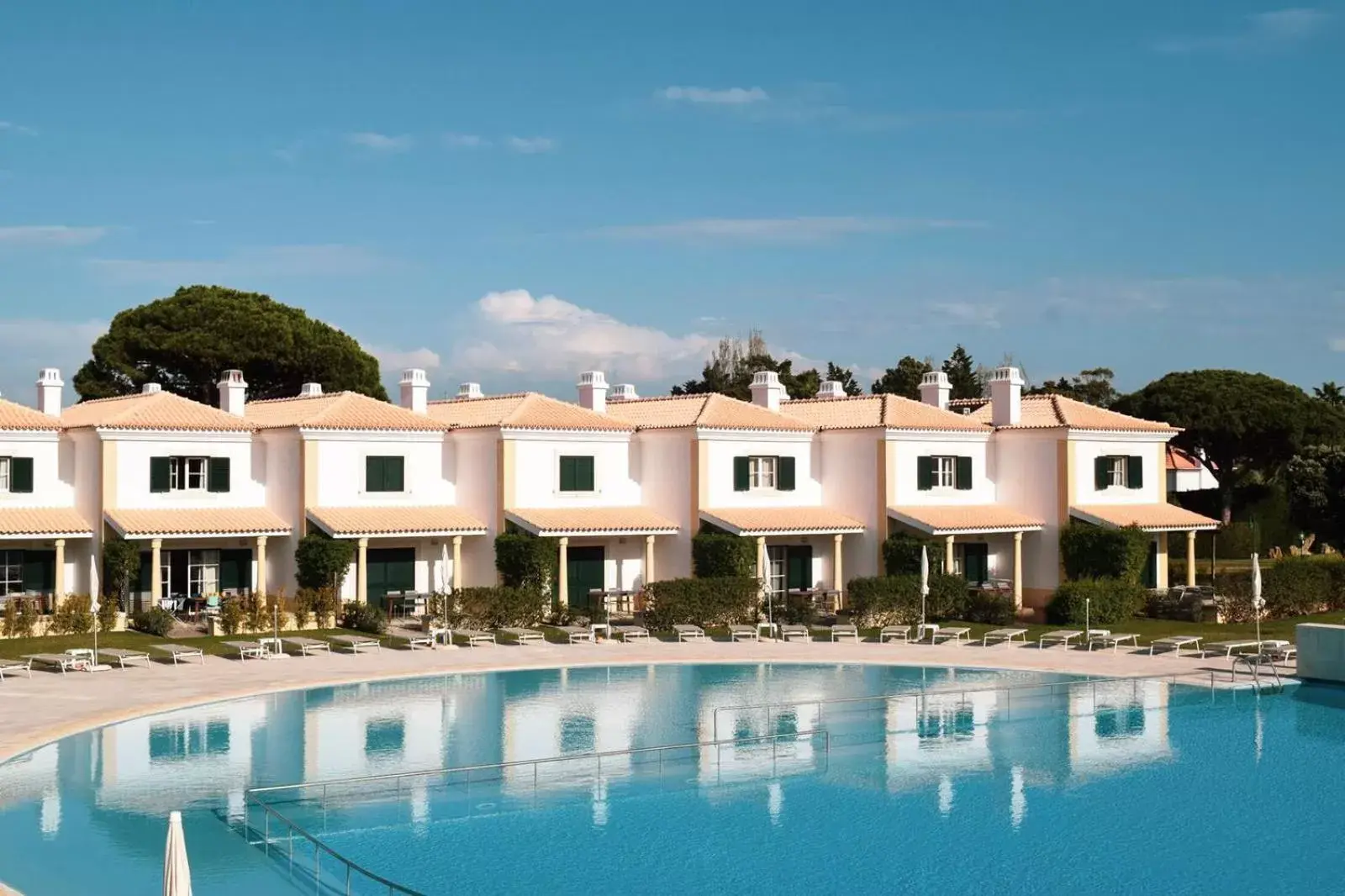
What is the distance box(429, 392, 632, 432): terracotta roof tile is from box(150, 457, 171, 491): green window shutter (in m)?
7.85

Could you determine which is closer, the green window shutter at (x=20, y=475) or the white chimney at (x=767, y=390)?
the green window shutter at (x=20, y=475)

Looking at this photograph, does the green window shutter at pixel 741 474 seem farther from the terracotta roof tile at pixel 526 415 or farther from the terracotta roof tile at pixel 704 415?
the terracotta roof tile at pixel 526 415

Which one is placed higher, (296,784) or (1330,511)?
(1330,511)

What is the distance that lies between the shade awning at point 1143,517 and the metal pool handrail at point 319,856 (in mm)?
30157

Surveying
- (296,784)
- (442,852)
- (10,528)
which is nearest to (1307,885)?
(442,852)

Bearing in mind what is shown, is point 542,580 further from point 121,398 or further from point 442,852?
point 442,852

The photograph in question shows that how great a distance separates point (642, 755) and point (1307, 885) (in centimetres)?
999

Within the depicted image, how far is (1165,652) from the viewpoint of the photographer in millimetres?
34562

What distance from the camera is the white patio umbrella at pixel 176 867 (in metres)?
12.4

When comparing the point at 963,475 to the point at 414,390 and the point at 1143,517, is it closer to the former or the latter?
the point at 1143,517

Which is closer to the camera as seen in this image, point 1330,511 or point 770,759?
point 770,759

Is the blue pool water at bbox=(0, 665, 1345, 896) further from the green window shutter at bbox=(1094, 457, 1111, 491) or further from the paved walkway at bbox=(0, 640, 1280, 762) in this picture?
the green window shutter at bbox=(1094, 457, 1111, 491)

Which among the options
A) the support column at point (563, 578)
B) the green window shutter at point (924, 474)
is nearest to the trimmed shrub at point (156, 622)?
the support column at point (563, 578)

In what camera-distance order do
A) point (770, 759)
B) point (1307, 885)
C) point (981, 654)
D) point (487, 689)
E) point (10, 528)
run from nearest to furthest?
point (1307, 885), point (770, 759), point (487, 689), point (981, 654), point (10, 528)
